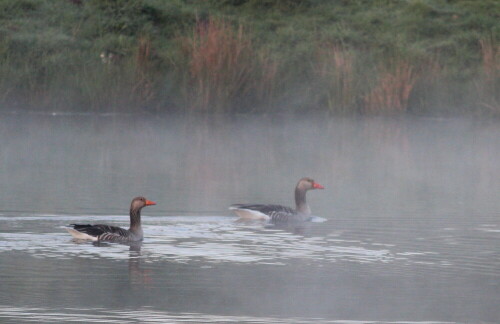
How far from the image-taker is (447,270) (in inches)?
→ 404

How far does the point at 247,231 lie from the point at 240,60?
16.4 meters

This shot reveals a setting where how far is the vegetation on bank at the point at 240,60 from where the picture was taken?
2875 centimetres

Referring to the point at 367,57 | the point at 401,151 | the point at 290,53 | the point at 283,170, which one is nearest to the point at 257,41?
the point at 290,53

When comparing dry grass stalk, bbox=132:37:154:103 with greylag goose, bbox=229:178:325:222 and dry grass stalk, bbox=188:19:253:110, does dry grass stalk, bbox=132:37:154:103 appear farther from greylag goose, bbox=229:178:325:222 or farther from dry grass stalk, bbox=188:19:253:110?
greylag goose, bbox=229:178:325:222

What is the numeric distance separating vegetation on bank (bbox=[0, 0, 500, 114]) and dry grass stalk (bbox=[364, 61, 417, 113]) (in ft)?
0.09

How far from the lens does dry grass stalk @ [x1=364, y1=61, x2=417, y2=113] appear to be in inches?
1156

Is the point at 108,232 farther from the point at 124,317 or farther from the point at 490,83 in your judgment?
the point at 490,83

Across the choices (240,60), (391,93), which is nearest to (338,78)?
(391,93)

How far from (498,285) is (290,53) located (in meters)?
23.2

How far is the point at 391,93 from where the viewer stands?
29.5 meters

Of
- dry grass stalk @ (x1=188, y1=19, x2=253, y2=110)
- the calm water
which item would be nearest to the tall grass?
dry grass stalk @ (x1=188, y1=19, x2=253, y2=110)

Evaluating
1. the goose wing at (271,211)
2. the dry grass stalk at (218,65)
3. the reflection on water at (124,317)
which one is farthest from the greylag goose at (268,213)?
the dry grass stalk at (218,65)

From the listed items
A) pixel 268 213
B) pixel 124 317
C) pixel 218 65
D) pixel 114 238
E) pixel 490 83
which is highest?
pixel 218 65

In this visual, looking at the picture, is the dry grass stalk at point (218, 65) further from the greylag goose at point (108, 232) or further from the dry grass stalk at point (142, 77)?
the greylag goose at point (108, 232)
